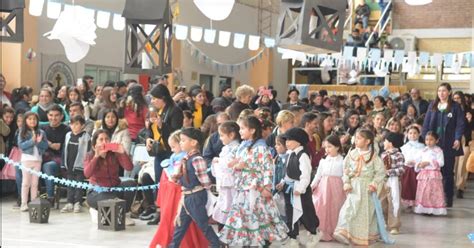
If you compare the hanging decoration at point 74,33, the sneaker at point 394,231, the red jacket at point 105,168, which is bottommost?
the sneaker at point 394,231

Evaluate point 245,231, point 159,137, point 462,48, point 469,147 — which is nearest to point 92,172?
point 159,137

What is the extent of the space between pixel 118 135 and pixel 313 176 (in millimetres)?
2594

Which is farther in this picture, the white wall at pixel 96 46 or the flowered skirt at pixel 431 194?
the white wall at pixel 96 46

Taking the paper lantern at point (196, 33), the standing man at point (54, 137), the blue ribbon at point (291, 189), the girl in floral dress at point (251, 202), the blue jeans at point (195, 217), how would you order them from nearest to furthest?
the blue jeans at point (195, 217) → the girl in floral dress at point (251, 202) → the blue ribbon at point (291, 189) → the standing man at point (54, 137) → the paper lantern at point (196, 33)

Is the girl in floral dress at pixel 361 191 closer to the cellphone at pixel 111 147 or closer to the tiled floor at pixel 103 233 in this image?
the tiled floor at pixel 103 233

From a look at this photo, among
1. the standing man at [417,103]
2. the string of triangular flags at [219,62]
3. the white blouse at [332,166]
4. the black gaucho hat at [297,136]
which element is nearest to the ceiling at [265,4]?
the string of triangular flags at [219,62]

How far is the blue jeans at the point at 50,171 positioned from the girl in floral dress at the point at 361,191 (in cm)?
400

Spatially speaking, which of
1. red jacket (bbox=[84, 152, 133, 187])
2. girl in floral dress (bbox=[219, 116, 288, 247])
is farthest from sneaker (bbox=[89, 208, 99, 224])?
girl in floral dress (bbox=[219, 116, 288, 247])

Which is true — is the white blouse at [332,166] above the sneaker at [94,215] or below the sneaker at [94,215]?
above

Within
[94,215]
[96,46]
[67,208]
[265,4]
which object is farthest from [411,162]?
[265,4]

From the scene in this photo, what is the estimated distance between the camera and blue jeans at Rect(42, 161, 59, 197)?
9.70 m

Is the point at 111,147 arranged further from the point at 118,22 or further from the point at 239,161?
the point at 118,22

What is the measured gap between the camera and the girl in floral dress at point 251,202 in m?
6.75

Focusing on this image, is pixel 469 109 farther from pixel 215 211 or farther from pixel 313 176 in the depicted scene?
pixel 215 211
